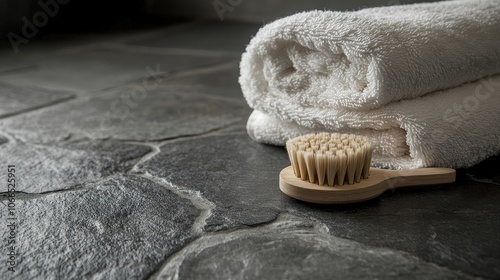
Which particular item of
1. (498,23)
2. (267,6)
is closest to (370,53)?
(498,23)

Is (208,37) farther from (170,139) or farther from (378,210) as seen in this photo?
→ (378,210)

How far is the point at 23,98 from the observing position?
1506 millimetres

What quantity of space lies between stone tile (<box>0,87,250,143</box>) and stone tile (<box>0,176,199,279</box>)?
316 millimetres

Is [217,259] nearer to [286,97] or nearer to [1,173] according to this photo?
[286,97]

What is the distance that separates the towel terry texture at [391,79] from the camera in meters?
0.82

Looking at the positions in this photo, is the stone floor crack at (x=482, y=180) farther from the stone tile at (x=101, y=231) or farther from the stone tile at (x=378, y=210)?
the stone tile at (x=101, y=231)

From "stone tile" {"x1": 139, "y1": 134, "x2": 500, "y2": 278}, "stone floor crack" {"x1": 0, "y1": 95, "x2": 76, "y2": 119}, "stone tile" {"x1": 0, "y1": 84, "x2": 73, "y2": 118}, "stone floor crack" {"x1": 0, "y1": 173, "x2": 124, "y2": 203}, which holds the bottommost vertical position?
"stone tile" {"x1": 139, "y1": 134, "x2": 500, "y2": 278}

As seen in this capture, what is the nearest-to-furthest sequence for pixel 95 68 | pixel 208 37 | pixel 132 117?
1. pixel 132 117
2. pixel 95 68
3. pixel 208 37

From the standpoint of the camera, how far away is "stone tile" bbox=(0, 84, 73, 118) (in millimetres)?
1399

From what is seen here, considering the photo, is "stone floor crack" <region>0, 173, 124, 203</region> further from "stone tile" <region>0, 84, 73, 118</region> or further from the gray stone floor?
"stone tile" <region>0, 84, 73, 118</region>

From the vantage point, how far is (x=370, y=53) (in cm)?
80

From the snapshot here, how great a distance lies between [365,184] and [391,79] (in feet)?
0.50

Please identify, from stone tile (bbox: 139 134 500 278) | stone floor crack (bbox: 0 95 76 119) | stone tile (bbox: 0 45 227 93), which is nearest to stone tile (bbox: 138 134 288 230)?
stone tile (bbox: 139 134 500 278)

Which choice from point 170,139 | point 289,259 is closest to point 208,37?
point 170,139
